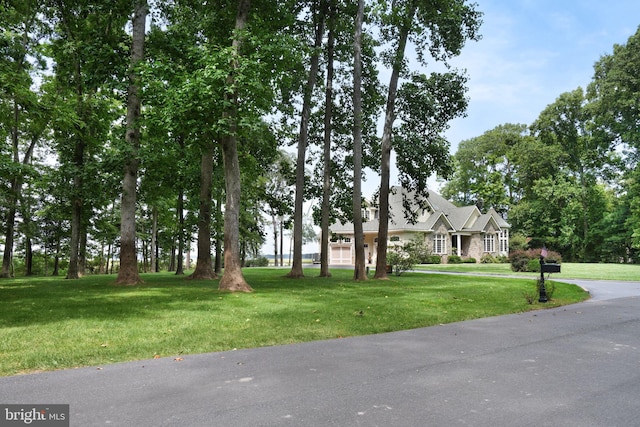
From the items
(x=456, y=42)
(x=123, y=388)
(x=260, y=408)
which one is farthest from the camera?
(x=456, y=42)

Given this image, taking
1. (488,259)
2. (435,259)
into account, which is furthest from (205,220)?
(488,259)

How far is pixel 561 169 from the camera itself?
1982 inches

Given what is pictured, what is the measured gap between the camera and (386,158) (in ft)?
64.7

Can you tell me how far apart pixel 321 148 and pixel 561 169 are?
38865 millimetres

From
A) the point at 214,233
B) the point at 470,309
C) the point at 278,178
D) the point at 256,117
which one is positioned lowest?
the point at 470,309

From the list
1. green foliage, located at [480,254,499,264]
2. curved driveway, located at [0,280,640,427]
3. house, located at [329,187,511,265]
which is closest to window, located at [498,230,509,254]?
house, located at [329,187,511,265]

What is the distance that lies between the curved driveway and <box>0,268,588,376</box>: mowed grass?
68cm

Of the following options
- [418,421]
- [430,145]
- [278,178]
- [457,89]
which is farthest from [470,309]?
[278,178]

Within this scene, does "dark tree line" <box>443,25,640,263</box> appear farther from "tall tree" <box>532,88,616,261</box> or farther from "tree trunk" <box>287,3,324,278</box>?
"tree trunk" <box>287,3,324,278</box>

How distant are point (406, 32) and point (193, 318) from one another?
1735 centimetres

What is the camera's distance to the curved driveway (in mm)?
3660

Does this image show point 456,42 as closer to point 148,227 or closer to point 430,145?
point 430,145

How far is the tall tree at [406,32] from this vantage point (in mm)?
19188

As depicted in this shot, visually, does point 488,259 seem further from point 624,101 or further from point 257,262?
point 257,262
